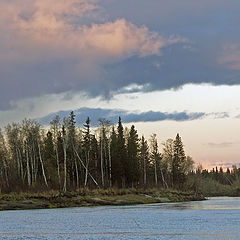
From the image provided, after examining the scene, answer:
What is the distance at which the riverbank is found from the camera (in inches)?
2704

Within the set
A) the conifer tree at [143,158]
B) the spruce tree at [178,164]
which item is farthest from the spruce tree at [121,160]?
the spruce tree at [178,164]

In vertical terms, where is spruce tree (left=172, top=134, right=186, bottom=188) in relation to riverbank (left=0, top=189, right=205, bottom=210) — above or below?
above

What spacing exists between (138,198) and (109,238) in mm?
59513

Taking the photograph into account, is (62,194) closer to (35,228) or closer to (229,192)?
(35,228)

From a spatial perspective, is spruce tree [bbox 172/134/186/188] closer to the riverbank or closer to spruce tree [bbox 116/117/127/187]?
spruce tree [bbox 116/117/127/187]

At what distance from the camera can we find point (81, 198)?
245 feet

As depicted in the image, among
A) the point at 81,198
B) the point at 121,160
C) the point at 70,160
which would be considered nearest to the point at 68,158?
the point at 70,160

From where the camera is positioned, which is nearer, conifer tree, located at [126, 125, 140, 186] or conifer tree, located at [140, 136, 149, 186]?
conifer tree, located at [126, 125, 140, 186]

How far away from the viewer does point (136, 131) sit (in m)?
125

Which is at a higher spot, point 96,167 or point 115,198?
point 96,167

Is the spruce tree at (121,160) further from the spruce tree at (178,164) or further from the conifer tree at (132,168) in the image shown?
the spruce tree at (178,164)

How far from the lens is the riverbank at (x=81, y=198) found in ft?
225

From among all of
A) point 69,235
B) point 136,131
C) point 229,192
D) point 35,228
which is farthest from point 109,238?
point 229,192

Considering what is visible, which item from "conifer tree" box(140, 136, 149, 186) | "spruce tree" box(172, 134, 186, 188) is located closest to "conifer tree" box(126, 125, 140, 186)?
"conifer tree" box(140, 136, 149, 186)
